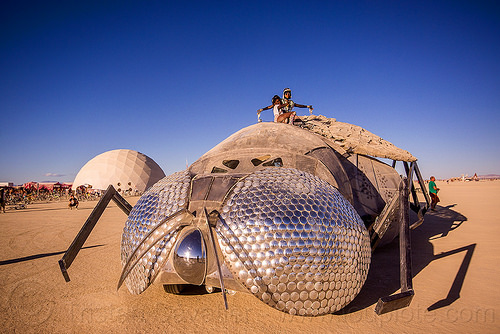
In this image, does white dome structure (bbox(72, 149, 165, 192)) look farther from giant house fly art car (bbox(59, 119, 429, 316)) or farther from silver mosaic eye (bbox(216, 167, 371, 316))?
silver mosaic eye (bbox(216, 167, 371, 316))

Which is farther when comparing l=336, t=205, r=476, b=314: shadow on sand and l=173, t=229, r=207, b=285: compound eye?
l=336, t=205, r=476, b=314: shadow on sand

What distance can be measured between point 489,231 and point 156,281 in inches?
325

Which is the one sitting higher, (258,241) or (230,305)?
(258,241)

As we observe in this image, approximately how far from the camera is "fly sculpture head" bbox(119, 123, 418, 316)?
70.1 inches

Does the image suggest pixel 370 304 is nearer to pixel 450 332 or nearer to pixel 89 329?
pixel 450 332

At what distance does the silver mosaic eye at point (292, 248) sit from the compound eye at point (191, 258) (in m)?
0.16

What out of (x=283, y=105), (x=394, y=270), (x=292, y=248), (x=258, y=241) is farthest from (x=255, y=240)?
(x=283, y=105)

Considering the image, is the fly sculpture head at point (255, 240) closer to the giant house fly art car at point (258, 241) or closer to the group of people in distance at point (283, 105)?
the giant house fly art car at point (258, 241)

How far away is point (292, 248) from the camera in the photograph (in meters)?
1.78

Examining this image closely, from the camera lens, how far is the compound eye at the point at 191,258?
185 cm

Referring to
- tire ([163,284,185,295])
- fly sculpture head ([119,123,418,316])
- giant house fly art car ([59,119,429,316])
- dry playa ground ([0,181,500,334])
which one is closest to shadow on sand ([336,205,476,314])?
dry playa ground ([0,181,500,334])

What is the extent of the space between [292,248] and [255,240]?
26cm

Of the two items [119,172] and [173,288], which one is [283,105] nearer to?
[173,288]

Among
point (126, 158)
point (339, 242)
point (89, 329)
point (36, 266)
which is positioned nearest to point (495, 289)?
point (339, 242)
